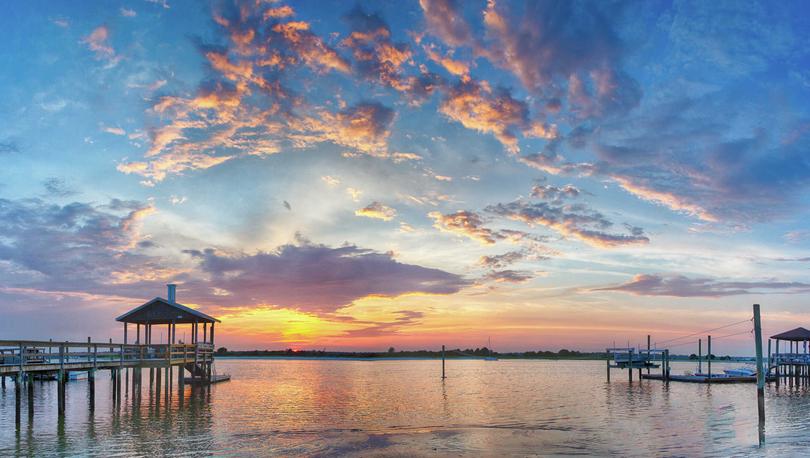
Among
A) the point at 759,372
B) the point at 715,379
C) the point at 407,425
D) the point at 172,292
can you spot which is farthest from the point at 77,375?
the point at 715,379

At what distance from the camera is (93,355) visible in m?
36.6

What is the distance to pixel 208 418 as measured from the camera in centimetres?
3381

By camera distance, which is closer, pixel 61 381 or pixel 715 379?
pixel 61 381

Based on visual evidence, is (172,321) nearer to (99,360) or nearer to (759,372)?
(99,360)

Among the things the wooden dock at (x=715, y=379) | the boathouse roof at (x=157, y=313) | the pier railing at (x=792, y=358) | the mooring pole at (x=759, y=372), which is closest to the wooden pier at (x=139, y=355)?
the boathouse roof at (x=157, y=313)

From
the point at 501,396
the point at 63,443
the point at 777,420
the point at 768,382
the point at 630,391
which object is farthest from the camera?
the point at 768,382

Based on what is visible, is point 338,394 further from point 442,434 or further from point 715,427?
point 715,427

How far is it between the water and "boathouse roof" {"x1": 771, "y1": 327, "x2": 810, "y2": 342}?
1712cm

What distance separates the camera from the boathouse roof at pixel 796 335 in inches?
2475

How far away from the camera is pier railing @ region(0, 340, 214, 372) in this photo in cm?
2875

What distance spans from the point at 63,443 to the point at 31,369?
6.05 m

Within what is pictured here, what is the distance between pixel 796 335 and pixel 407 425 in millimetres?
52611

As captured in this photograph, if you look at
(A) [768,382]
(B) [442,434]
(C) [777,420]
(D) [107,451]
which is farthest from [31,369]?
(A) [768,382]

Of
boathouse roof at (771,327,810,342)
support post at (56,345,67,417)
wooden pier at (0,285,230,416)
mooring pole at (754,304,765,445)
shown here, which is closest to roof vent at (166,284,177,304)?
wooden pier at (0,285,230,416)
